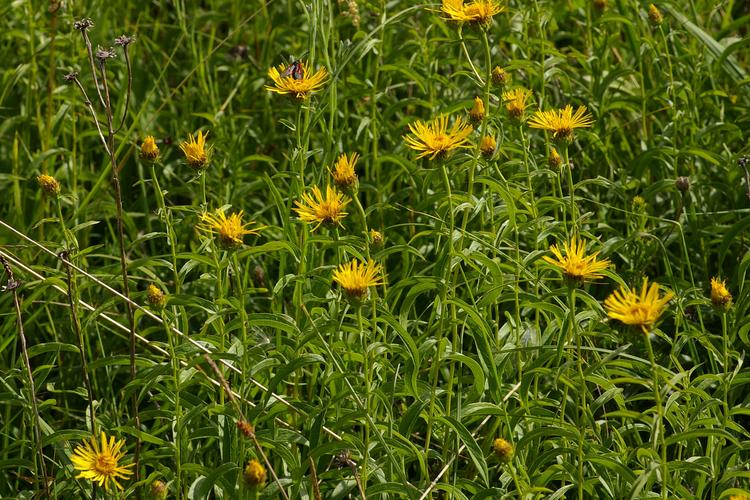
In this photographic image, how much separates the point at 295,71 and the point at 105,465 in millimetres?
897

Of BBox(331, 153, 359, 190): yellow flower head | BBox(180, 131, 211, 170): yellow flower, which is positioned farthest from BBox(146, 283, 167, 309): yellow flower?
BBox(331, 153, 359, 190): yellow flower head

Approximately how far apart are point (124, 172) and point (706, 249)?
6.07ft

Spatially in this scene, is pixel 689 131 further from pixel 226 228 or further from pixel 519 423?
pixel 226 228

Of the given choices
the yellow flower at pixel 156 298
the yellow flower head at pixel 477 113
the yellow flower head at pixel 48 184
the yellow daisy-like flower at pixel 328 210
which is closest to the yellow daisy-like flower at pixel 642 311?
the yellow daisy-like flower at pixel 328 210

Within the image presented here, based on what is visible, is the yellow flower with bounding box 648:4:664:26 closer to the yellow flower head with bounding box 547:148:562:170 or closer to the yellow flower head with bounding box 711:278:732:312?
the yellow flower head with bounding box 547:148:562:170

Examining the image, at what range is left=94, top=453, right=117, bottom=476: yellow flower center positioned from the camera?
179 centimetres

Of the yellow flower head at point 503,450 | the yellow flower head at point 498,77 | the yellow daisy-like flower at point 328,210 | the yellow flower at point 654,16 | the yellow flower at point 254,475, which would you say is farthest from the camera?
the yellow flower at point 654,16

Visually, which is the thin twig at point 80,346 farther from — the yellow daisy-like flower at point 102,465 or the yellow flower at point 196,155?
the yellow flower at point 196,155

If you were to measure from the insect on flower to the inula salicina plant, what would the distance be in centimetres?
1

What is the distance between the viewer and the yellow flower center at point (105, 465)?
1791 millimetres

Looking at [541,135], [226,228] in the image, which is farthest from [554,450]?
[541,135]

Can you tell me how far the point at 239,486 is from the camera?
189 cm

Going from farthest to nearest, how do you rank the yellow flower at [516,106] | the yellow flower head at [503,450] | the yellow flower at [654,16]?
the yellow flower at [654,16]
the yellow flower at [516,106]
the yellow flower head at [503,450]

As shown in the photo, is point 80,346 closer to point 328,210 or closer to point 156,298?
point 156,298
